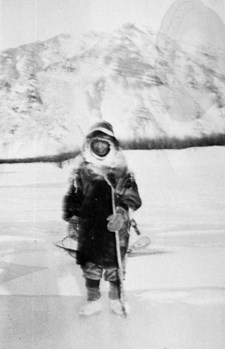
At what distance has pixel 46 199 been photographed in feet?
6.52

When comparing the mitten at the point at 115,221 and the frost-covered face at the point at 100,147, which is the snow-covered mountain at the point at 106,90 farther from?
the mitten at the point at 115,221

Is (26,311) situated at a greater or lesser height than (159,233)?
lesser

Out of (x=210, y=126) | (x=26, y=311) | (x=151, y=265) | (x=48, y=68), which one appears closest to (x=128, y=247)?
(x=151, y=265)

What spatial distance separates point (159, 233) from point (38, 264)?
1.84 ft

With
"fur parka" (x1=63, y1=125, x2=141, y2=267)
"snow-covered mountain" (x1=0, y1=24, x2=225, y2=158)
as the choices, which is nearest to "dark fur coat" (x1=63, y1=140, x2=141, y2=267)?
"fur parka" (x1=63, y1=125, x2=141, y2=267)

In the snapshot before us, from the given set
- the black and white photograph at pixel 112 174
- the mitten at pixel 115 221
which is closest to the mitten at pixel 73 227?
the black and white photograph at pixel 112 174

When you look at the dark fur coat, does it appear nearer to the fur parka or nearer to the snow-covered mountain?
the fur parka

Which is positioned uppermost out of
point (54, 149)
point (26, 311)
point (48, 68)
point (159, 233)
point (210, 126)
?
point (48, 68)

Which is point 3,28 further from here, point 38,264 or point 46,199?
point 38,264

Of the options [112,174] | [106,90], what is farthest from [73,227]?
[106,90]

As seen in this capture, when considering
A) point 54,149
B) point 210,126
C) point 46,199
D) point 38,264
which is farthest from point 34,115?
point 210,126

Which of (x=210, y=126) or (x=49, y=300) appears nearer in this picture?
(x=49, y=300)

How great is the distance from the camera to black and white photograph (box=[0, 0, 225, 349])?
1910 mm

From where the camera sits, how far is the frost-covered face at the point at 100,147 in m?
1.96
